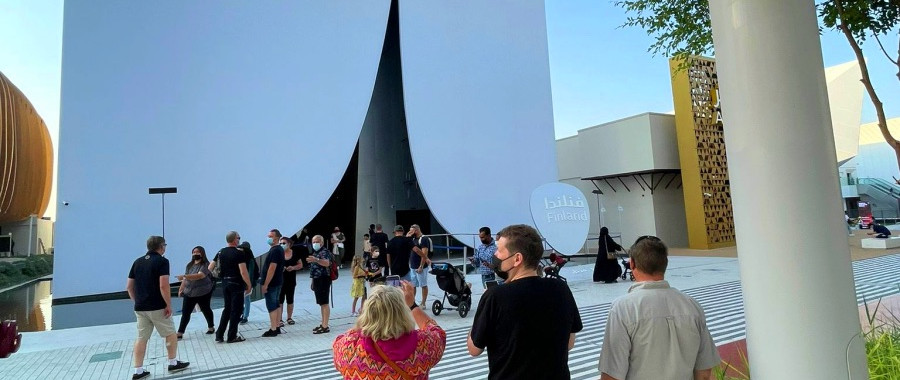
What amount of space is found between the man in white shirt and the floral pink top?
0.75 metres

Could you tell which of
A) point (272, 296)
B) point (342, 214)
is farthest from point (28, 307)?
point (342, 214)

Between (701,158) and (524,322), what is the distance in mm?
20587

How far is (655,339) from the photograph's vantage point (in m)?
2.07

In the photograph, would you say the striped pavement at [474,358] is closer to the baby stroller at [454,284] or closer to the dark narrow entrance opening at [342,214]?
the baby stroller at [454,284]

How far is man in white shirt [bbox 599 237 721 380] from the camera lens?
207 cm

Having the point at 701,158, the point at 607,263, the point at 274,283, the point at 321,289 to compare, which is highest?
the point at 701,158

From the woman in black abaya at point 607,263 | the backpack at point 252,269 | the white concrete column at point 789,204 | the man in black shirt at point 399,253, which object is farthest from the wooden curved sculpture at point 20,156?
the white concrete column at point 789,204

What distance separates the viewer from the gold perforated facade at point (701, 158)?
1997cm

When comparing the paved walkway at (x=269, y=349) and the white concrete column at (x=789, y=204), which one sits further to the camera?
the paved walkway at (x=269, y=349)

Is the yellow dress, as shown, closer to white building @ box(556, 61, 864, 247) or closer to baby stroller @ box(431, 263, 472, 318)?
baby stroller @ box(431, 263, 472, 318)

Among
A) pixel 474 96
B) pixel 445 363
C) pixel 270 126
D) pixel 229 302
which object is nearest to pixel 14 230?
pixel 270 126

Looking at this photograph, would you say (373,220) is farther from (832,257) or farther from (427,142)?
(832,257)

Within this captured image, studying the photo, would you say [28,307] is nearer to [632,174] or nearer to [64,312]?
[64,312]

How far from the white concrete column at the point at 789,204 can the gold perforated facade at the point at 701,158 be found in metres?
19.5
